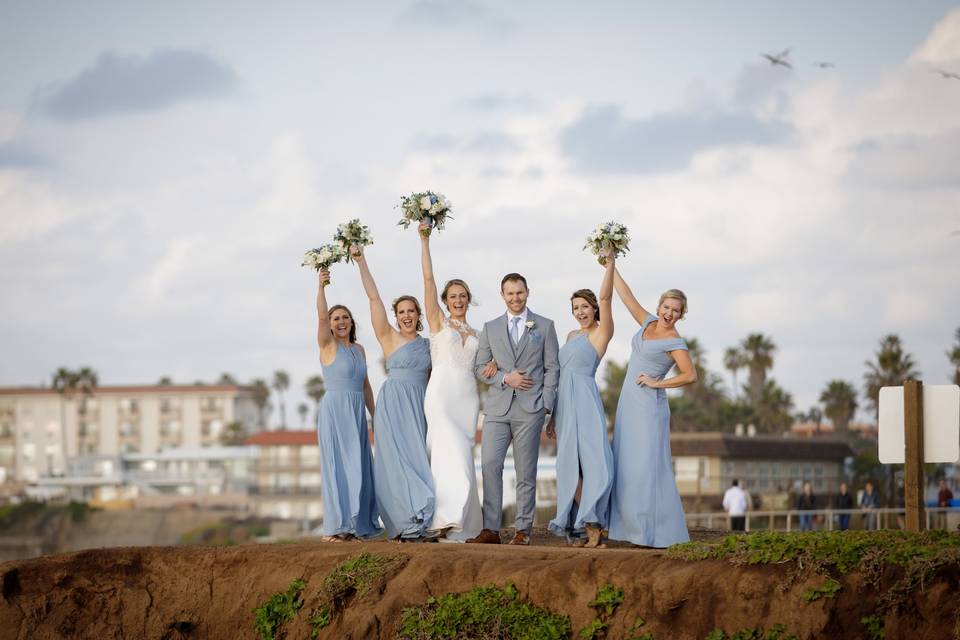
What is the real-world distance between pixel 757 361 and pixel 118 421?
75.6 meters

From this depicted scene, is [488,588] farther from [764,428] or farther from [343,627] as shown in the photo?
[764,428]

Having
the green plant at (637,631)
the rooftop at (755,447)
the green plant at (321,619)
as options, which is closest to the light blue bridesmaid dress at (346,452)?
the green plant at (321,619)

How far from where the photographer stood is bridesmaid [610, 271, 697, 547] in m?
14.5

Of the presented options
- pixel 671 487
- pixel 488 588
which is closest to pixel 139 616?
pixel 488 588

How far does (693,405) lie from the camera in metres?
114

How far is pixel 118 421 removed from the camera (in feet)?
524

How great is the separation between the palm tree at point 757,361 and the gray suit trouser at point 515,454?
101120mm

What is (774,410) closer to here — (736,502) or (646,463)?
(736,502)

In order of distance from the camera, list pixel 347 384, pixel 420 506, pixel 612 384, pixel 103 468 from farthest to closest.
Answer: pixel 103 468, pixel 612 384, pixel 347 384, pixel 420 506

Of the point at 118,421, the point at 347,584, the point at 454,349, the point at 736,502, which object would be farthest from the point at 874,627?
the point at 118,421

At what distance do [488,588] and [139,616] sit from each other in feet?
12.9

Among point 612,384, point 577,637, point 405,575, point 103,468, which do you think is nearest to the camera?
point 577,637

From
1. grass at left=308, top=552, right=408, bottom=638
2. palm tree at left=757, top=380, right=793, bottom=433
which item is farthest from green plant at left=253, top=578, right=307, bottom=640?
palm tree at left=757, top=380, right=793, bottom=433

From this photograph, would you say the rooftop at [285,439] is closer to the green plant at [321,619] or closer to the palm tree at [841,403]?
the palm tree at [841,403]
